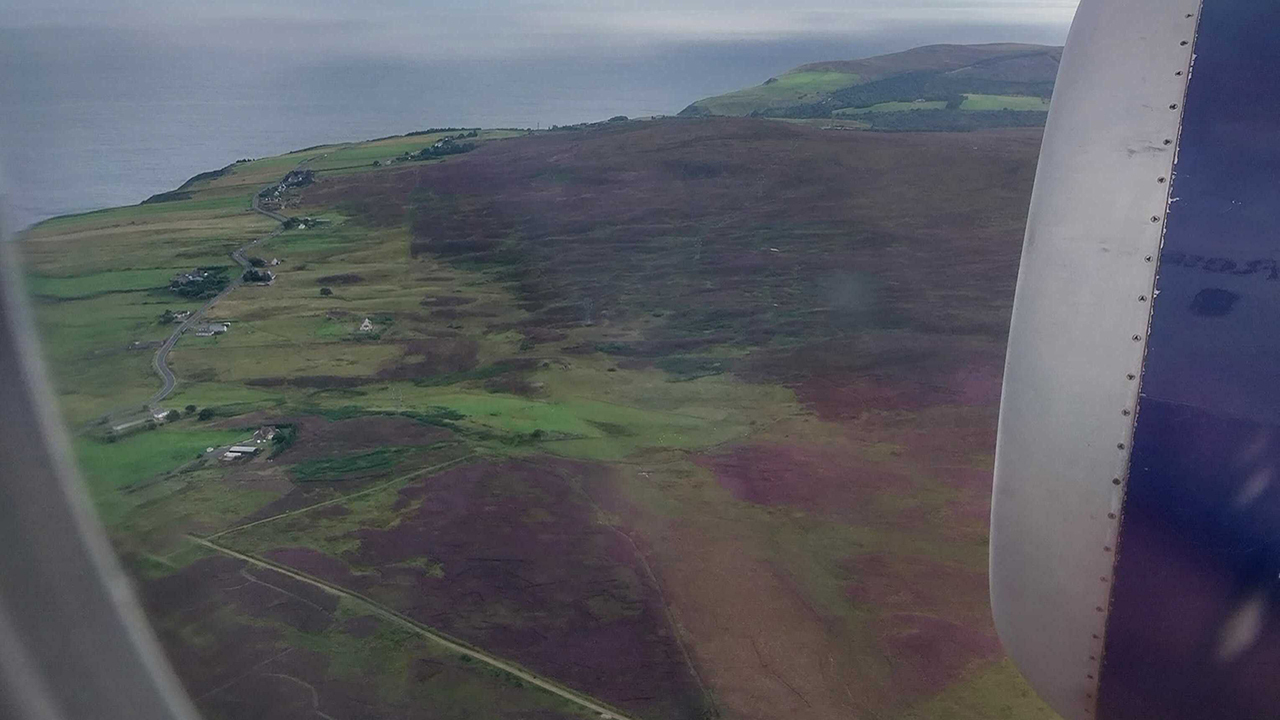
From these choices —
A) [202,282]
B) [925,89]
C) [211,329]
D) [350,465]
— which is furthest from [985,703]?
[925,89]

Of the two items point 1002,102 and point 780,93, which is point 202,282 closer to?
point 1002,102

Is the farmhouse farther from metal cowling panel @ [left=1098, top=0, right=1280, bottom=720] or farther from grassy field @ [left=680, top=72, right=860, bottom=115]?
grassy field @ [left=680, top=72, right=860, bottom=115]

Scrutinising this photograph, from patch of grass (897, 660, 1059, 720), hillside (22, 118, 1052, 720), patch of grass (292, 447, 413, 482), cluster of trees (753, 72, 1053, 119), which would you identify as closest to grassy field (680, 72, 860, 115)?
cluster of trees (753, 72, 1053, 119)

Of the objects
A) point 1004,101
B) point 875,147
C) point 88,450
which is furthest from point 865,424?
point 1004,101

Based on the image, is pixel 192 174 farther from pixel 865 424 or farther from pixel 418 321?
pixel 865 424

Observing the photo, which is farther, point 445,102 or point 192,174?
point 445,102

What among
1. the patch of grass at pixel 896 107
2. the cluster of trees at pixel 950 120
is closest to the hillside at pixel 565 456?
the cluster of trees at pixel 950 120
